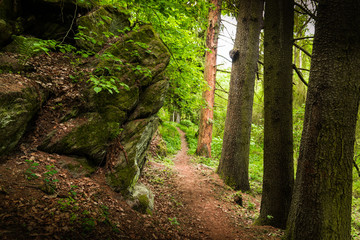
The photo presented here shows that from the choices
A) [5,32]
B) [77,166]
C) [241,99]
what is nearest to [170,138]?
[241,99]

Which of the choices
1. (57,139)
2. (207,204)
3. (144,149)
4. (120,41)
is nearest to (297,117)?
(207,204)

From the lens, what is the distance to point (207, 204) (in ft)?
17.3

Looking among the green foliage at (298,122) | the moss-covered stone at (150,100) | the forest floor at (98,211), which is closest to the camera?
the forest floor at (98,211)

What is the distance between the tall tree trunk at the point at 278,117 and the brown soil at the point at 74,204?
573mm

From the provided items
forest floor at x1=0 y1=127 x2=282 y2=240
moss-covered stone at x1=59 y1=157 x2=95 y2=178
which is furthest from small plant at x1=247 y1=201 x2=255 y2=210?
moss-covered stone at x1=59 y1=157 x2=95 y2=178

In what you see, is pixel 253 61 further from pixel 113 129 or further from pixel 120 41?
pixel 113 129

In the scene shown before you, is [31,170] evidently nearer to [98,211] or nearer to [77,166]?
[77,166]

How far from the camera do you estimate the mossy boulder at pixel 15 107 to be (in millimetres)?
2928

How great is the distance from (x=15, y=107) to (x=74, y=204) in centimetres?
194

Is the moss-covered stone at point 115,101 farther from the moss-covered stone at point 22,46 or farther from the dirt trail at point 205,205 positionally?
the dirt trail at point 205,205

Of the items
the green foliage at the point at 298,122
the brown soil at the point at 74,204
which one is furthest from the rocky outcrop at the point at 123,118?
the green foliage at the point at 298,122

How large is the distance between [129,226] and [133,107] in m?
2.71

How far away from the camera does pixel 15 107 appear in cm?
310

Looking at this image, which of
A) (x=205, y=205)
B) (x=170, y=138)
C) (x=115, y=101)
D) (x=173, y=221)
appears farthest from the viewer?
(x=170, y=138)
